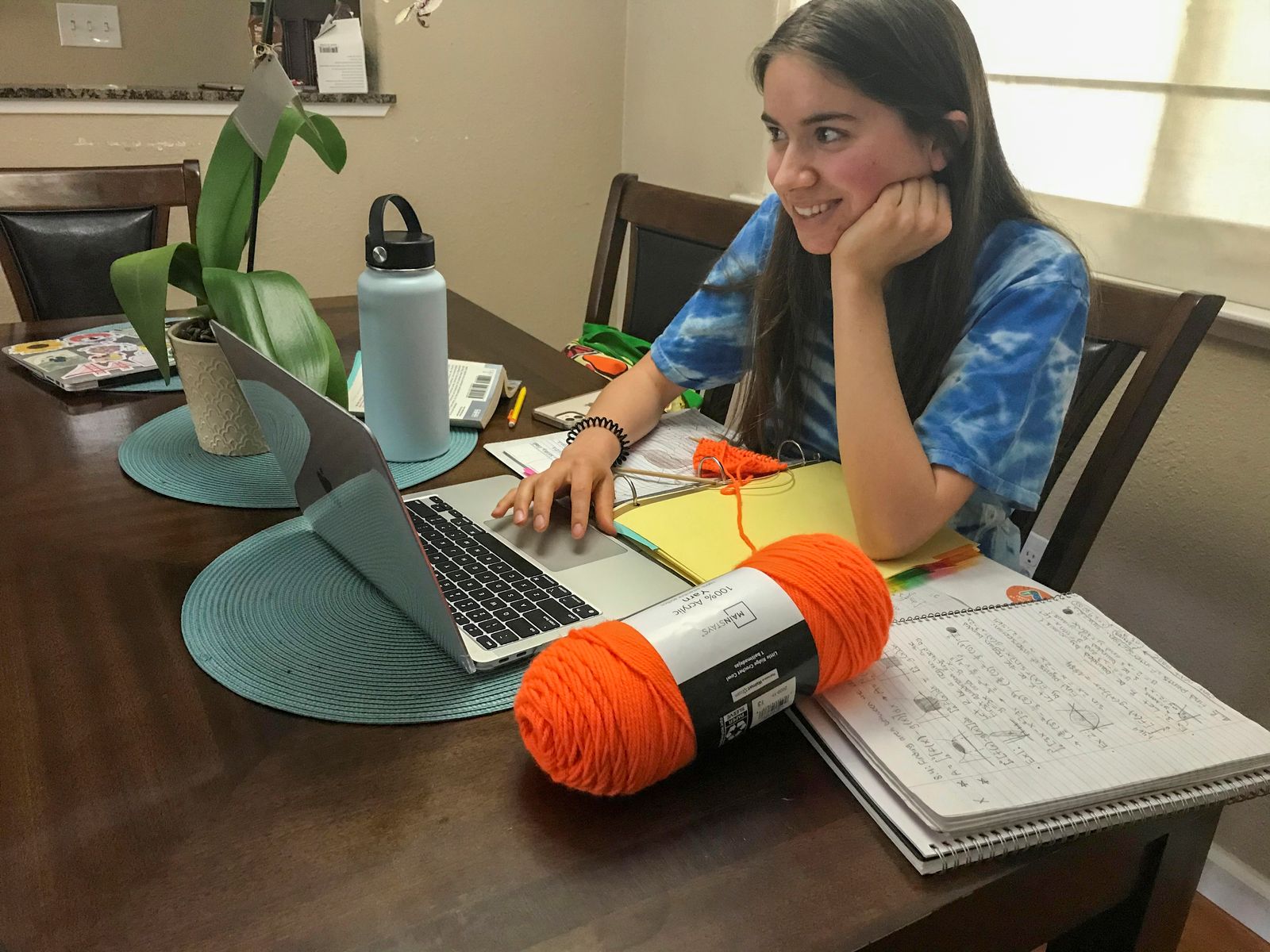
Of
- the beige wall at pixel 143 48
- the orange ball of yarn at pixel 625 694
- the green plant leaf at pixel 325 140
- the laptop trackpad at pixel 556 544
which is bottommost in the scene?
the laptop trackpad at pixel 556 544

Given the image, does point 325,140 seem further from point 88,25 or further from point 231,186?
point 88,25

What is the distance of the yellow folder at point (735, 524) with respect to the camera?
75 centimetres

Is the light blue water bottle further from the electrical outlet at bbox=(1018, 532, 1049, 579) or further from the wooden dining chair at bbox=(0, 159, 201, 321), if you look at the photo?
the wooden dining chair at bbox=(0, 159, 201, 321)

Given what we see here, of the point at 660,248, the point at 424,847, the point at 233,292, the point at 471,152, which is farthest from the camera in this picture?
the point at 471,152

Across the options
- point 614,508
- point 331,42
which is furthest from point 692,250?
point 331,42

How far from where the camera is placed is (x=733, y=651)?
19.9 inches

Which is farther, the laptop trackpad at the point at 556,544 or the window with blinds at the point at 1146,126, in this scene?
the window with blinds at the point at 1146,126

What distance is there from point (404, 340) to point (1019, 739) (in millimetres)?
626

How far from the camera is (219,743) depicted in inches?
21.4

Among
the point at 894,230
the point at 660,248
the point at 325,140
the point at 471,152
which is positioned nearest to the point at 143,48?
the point at 471,152

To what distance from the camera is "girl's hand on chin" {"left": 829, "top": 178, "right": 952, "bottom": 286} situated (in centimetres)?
86

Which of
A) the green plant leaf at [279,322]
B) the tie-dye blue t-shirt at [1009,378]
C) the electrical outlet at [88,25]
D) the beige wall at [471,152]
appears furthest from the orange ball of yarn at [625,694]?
the electrical outlet at [88,25]

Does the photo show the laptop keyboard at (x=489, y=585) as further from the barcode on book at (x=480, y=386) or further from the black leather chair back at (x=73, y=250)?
the black leather chair back at (x=73, y=250)

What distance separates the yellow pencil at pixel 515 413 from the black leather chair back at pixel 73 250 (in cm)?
85
